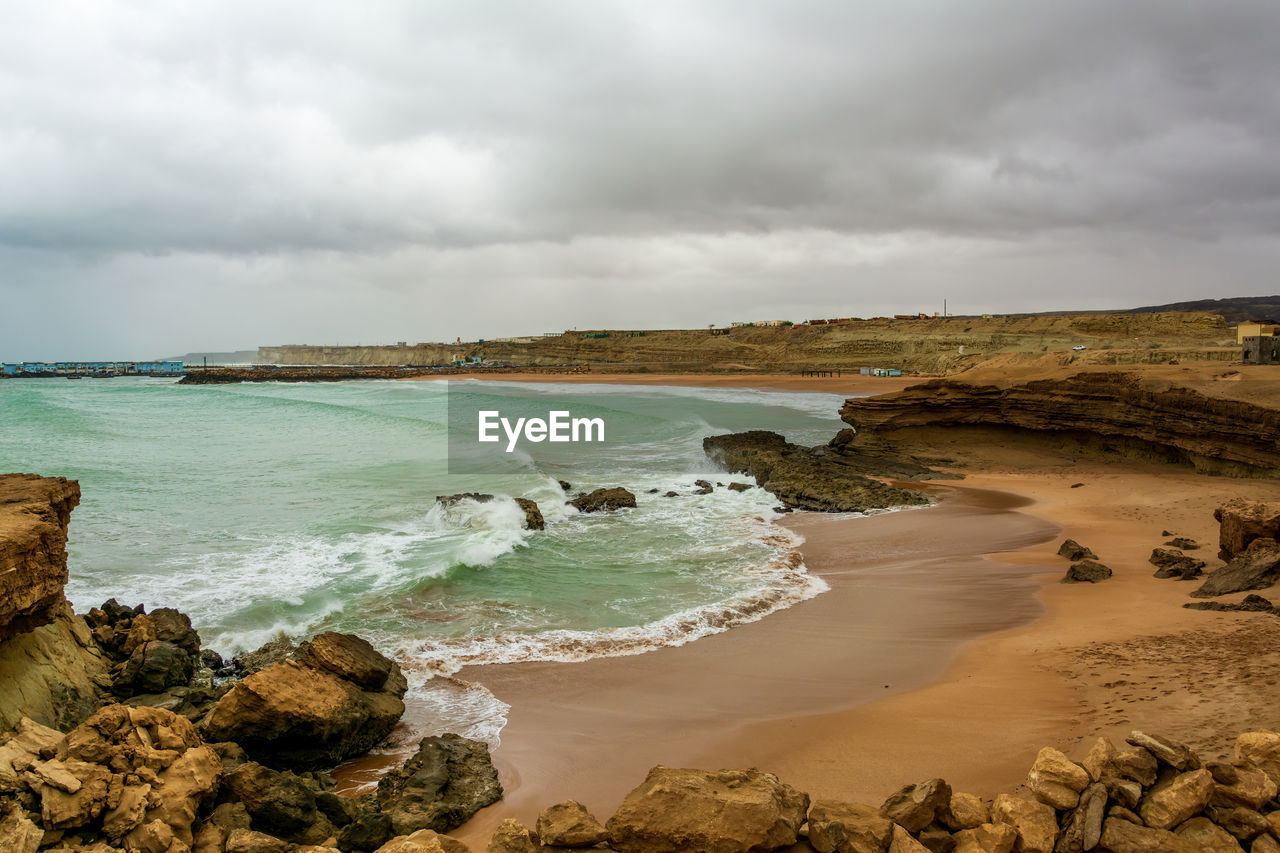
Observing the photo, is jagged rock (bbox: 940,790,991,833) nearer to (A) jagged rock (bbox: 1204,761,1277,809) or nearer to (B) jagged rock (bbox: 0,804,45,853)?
(A) jagged rock (bbox: 1204,761,1277,809)

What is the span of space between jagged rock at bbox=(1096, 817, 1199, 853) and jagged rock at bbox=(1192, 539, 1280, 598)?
529 cm

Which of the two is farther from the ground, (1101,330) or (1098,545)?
(1101,330)

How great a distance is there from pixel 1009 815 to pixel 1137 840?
0.52m

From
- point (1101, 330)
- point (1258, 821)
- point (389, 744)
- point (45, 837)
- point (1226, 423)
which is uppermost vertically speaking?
point (1101, 330)

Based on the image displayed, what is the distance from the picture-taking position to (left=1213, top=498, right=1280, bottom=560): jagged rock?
25.7ft

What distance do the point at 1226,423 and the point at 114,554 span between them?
20.9 meters

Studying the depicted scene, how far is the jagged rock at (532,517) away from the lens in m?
13.3

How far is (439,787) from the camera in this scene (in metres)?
4.68

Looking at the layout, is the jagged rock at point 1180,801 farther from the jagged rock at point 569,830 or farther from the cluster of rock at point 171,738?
the cluster of rock at point 171,738

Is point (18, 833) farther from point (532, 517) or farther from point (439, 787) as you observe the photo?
point (532, 517)

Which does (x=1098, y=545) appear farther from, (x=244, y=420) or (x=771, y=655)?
(x=244, y=420)

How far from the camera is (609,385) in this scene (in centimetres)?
6431

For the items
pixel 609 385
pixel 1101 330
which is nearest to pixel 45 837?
pixel 609 385

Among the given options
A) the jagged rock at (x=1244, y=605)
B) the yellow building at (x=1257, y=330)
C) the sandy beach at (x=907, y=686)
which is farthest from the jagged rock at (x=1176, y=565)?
the yellow building at (x=1257, y=330)
